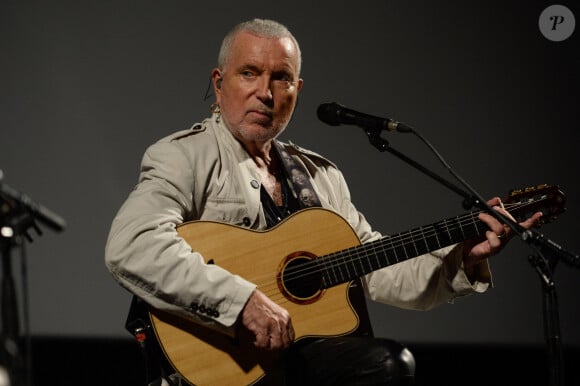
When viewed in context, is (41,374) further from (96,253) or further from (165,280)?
(165,280)

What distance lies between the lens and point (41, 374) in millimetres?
3334

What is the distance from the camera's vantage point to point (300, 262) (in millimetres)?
2725

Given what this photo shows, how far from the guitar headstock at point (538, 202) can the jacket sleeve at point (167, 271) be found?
92cm

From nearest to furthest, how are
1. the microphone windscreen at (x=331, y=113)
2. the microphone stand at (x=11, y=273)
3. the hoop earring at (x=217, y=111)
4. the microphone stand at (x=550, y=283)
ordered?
the microphone stand at (x=11, y=273) < the microphone stand at (x=550, y=283) < the microphone windscreen at (x=331, y=113) < the hoop earring at (x=217, y=111)

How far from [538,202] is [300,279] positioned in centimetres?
83

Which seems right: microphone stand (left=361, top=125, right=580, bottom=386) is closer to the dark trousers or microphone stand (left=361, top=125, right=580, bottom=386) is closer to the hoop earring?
the dark trousers

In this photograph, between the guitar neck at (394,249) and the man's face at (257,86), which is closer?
the guitar neck at (394,249)

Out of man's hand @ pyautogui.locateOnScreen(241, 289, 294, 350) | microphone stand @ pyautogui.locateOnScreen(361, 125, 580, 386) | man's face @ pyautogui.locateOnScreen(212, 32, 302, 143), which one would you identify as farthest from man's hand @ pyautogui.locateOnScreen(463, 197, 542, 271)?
man's face @ pyautogui.locateOnScreen(212, 32, 302, 143)

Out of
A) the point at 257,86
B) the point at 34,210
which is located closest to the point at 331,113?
the point at 257,86

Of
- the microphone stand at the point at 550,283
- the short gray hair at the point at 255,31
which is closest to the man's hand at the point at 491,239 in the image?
the microphone stand at the point at 550,283

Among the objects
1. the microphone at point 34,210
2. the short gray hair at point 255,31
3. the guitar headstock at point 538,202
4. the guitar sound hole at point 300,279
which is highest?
the short gray hair at point 255,31

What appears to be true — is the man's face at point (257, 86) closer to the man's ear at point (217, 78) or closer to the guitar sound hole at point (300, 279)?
the man's ear at point (217, 78)

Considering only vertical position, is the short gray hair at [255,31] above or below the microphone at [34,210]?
above

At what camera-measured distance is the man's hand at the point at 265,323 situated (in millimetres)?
2490
